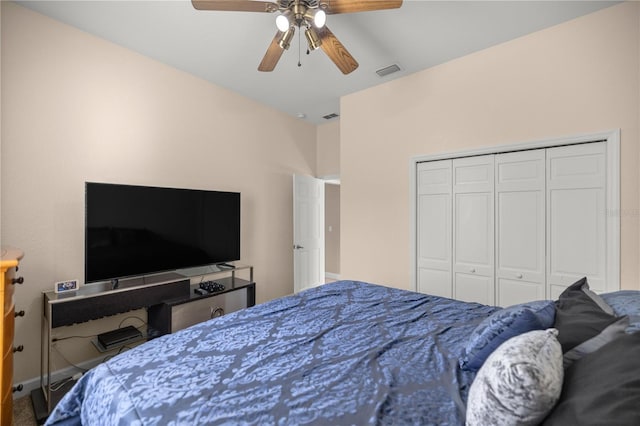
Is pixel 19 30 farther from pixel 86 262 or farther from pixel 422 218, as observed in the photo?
pixel 422 218

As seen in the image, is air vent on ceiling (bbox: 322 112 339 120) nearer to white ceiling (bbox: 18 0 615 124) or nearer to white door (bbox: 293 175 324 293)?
white door (bbox: 293 175 324 293)

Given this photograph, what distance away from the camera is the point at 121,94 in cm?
273

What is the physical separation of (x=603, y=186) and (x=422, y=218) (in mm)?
1521

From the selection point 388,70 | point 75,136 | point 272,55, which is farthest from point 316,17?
point 75,136

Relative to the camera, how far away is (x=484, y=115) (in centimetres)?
285

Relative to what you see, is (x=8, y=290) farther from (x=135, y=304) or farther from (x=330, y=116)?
(x=330, y=116)

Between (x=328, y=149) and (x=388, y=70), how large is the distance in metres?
1.95

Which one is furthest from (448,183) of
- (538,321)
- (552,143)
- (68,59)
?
(68,59)

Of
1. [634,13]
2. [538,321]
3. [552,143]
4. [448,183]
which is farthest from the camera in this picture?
[448,183]

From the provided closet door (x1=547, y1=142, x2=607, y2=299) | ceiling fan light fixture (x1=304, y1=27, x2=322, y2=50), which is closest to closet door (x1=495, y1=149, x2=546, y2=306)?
closet door (x1=547, y1=142, x2=607, y2=299)

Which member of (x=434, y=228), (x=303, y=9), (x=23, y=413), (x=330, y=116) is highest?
(x=330, y=116)

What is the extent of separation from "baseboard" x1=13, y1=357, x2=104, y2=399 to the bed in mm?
1630

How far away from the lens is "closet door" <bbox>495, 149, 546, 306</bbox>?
2582 mm

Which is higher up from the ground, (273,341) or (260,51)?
(260,51)
